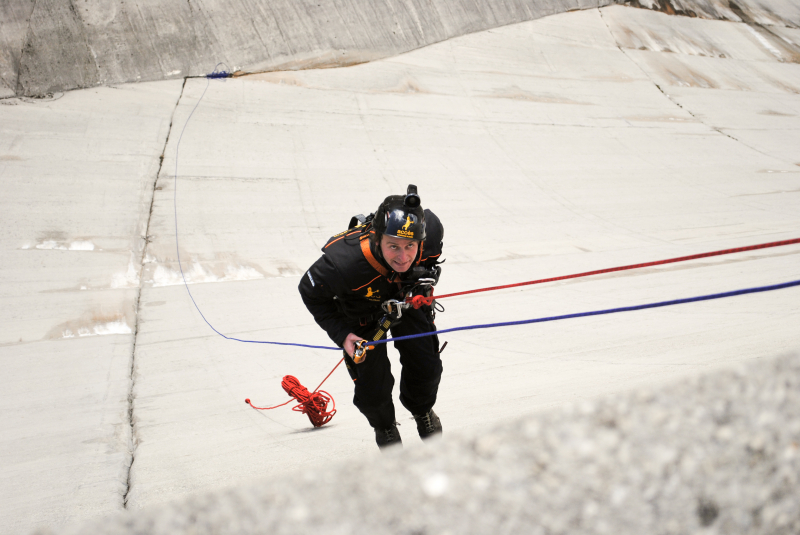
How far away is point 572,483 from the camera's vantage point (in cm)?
93

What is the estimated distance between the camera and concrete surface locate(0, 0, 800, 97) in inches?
314

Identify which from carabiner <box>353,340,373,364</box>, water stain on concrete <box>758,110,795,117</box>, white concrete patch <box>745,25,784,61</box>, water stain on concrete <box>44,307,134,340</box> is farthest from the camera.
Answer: white concrete patch <box>745,25,784,61</box>

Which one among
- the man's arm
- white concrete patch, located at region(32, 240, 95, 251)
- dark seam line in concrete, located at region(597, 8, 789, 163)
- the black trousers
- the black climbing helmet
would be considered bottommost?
dark seam line in concrete, located at region(597, 8, 789, 163)

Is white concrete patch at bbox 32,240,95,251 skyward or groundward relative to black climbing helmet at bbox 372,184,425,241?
groundward

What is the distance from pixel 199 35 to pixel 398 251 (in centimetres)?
864

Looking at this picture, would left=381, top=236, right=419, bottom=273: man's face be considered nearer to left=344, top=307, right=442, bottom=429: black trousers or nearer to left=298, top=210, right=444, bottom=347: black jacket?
left=298, top=210, right=444, bottom=347: black jacket

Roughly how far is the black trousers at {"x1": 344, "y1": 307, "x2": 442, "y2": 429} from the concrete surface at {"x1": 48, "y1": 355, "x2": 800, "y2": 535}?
1.49 meters

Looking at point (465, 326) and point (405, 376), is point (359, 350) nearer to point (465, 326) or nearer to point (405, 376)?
point (405, 376)

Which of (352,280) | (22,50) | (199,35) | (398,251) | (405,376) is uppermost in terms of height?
(22,50)

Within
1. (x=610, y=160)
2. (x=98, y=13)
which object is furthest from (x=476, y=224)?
(x=98, y=13)

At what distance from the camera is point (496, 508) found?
89cm

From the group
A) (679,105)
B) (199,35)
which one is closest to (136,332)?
(199,35)

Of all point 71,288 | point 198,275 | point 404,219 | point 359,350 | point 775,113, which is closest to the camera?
point 404,219

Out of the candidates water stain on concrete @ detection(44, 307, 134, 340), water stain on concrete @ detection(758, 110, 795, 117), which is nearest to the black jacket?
water stain on concrete @ detection(44, 307, 134, 340)
